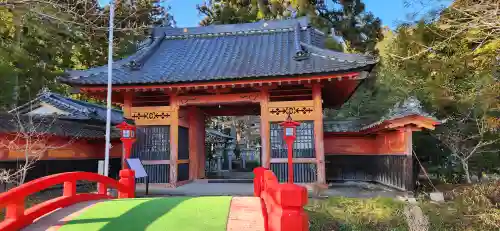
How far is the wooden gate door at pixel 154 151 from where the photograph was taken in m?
10.9

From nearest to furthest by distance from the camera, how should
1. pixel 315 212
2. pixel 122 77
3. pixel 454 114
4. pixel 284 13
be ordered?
pixel 315 212, pixel 122 77, pixel 454 114, pixel 284 13

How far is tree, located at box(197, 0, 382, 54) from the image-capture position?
24.5 metres

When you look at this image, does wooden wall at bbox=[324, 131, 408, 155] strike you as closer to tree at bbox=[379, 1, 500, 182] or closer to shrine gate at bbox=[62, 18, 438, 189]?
shrine gate at bbox=[62, 18, 438, 189]

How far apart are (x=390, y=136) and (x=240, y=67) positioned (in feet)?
15.6

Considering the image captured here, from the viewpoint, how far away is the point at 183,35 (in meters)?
15.2

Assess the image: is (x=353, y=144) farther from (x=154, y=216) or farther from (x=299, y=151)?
(x=154, y=216)

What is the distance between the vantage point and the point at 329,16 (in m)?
26.4

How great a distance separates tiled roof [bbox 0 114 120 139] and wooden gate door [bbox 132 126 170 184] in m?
1.36

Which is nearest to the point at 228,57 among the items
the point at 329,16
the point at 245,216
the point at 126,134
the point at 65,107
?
the point at 126,134

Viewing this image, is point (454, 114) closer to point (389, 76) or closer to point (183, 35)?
point (389, 76)

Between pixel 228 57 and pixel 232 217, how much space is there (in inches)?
327

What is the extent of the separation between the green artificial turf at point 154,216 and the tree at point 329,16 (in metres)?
19.7

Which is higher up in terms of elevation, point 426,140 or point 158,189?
point 426,140

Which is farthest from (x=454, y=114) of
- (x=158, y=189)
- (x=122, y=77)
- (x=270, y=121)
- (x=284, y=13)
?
(x=284, y=13)
